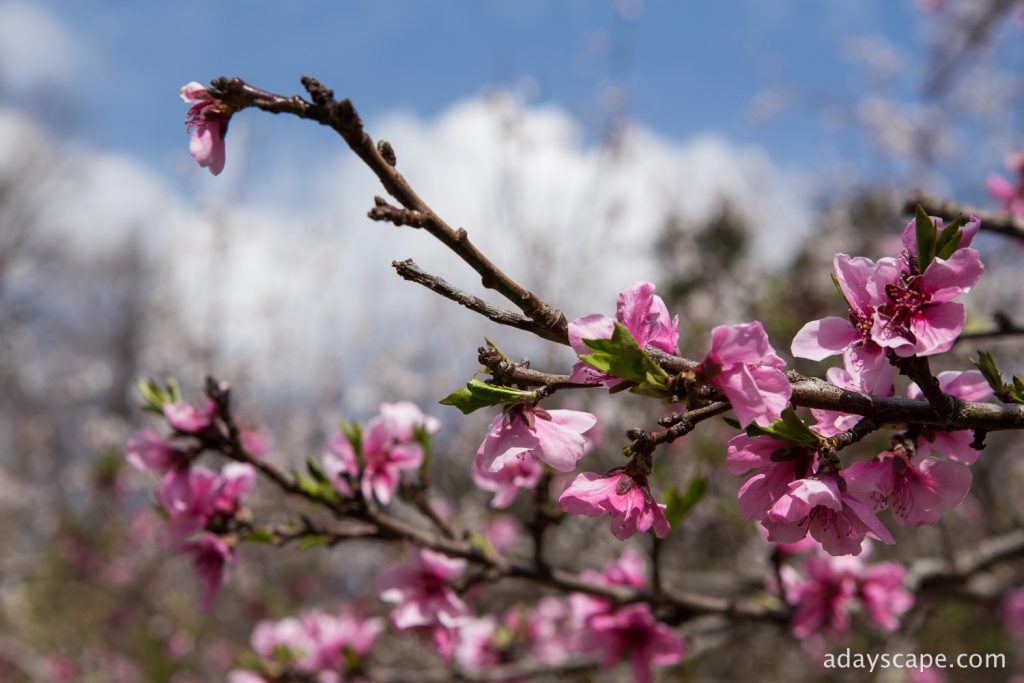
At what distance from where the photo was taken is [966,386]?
1.08 meters

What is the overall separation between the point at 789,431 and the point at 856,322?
21 centimetres

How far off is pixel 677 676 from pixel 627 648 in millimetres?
2344

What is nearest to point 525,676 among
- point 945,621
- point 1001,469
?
point 945,621

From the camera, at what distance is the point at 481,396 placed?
916 millimetres

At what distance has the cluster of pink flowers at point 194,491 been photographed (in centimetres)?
167

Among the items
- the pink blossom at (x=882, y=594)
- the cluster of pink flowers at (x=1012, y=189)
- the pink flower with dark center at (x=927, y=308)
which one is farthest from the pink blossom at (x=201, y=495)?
the cluster of pink flowers at (x=1012, y=189)

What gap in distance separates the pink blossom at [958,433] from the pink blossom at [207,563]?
1.48m

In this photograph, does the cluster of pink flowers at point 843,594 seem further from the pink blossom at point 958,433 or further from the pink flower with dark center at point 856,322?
the pink flower with dark center at point 856,322

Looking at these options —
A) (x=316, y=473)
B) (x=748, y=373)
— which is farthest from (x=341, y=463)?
(x=748, y=373)

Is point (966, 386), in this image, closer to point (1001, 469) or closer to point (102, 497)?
point (102, 497)

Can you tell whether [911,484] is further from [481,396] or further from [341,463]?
[341,463]

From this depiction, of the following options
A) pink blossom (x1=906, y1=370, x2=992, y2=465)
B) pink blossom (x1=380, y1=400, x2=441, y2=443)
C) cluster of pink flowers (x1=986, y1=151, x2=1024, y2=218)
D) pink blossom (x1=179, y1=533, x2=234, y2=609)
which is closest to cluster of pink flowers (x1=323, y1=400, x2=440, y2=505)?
pink blossom (x1=380, y1=400, x2=441, y2=443)

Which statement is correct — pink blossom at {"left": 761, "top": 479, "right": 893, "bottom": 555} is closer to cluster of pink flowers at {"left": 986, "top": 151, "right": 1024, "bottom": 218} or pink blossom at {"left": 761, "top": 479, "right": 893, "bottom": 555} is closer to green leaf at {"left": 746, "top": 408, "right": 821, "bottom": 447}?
green leaf at {"left": 746, "top": 408, "right": 821, "bottom": 447}

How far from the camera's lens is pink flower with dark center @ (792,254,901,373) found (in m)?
0.99
